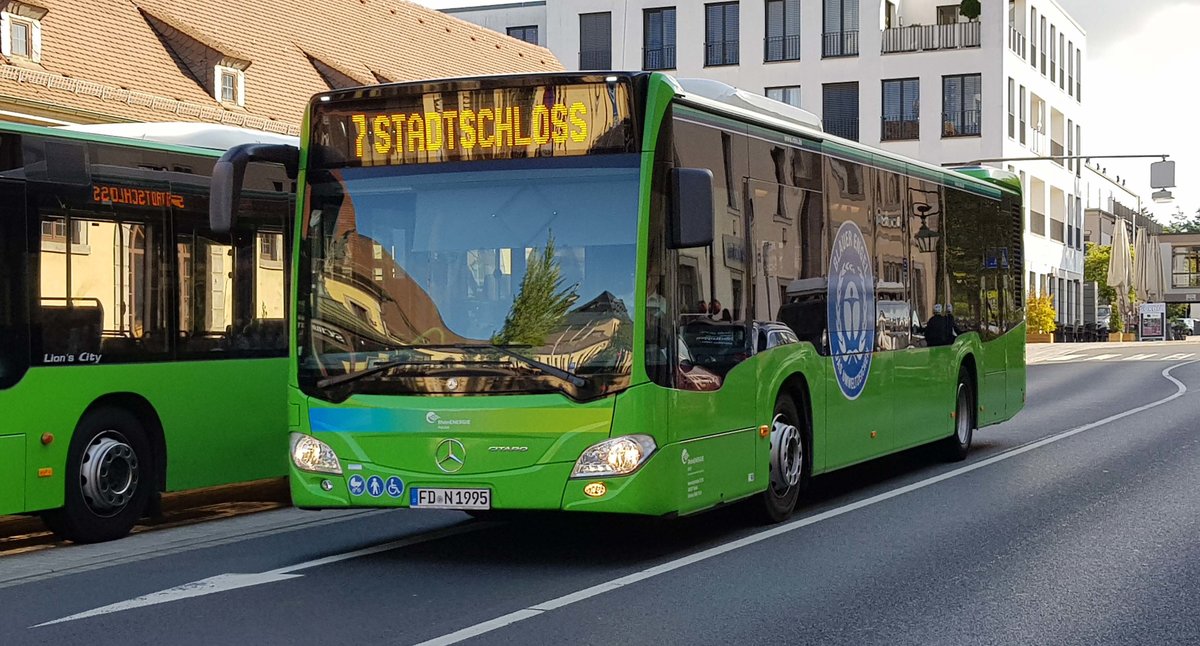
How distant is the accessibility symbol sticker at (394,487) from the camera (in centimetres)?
975

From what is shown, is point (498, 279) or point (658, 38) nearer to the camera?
point (498, 279)

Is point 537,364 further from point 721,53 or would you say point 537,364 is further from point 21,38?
point 721,53

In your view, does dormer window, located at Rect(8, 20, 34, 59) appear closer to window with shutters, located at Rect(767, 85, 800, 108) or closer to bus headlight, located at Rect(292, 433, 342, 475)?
bus headlight, located at Rect(292, 433, 342, 475)

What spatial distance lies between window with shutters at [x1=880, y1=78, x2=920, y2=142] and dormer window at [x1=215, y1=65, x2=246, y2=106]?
33875mm

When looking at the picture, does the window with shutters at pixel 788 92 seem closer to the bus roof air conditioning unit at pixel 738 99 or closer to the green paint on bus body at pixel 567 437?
the bus roof air conditioning unit at pixel 738 99

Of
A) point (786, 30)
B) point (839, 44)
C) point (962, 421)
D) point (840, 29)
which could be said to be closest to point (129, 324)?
point (962, 421)

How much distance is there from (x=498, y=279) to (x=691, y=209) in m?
1.16

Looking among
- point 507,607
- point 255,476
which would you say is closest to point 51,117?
point 255,476

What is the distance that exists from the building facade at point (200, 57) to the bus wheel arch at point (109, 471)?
13968 millimetres

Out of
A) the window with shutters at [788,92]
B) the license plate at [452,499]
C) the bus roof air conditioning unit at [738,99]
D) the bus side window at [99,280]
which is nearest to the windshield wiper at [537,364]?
the license plate at [452,499]

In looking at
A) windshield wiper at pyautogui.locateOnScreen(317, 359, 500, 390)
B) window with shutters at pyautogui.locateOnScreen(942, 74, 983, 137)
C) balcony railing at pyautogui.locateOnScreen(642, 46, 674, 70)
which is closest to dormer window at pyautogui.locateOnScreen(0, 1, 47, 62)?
windshield wiper at pyautogui.locateOnScreen(317, 359, 500, 390)

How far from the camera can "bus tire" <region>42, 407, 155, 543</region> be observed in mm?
11539

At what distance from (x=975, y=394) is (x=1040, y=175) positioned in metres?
53.1

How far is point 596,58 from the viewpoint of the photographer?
6731 cm
